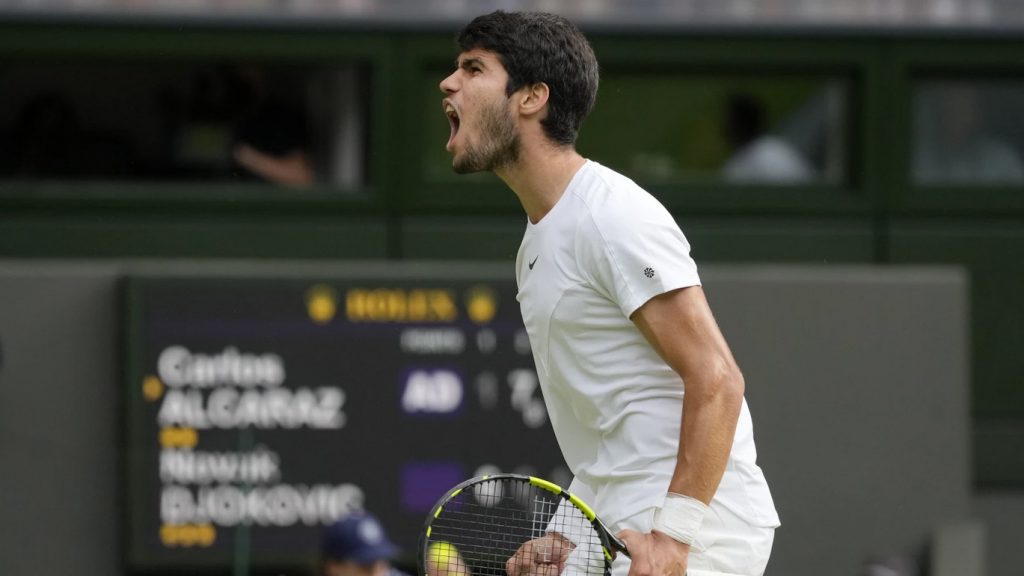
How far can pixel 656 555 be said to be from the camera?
3.37m

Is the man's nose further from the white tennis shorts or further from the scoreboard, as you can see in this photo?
the scoreboard

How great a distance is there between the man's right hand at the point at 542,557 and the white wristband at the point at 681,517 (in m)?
0.31


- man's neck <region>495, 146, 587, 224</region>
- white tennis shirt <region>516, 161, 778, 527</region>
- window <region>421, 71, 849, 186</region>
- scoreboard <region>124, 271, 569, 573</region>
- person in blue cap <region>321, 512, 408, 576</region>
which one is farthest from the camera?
window <region>421, 71, 849, 186</region>

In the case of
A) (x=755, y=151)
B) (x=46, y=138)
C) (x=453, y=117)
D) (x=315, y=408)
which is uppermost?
(x=46, y=138)

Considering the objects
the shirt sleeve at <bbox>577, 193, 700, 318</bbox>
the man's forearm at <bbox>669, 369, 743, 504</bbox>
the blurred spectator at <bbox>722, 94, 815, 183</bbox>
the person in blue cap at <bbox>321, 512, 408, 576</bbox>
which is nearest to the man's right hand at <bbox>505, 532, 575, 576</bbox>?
the man's forearm at <bbox>669, 369, 743, 504</bbox>

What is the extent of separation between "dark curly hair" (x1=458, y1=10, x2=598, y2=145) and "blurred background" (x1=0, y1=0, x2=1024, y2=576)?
322cm

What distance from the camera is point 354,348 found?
6.86m

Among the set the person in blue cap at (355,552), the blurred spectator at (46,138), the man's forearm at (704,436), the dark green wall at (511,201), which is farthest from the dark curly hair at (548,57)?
the blurred spectator at (46,138)

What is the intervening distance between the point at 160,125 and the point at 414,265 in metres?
1.32

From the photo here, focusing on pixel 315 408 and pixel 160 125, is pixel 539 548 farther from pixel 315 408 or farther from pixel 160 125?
pixel 160 125

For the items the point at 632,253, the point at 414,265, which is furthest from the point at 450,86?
the point at 414,265

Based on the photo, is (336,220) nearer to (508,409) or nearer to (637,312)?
(508,409)

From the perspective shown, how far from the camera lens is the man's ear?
366 centimetres

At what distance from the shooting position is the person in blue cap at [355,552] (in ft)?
18.2
